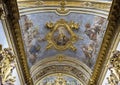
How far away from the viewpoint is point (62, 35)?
16281mm

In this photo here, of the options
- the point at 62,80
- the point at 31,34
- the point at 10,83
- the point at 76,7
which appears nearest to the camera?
the point at 10,83

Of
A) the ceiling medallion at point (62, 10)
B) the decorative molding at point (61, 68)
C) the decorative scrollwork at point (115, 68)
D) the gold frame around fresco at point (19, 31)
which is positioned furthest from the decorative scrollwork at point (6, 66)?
the decorative molding at point (61, 68)

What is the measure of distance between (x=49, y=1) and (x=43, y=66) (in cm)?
559

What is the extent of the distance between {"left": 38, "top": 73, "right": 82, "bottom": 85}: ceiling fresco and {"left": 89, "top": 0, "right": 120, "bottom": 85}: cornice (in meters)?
3.12

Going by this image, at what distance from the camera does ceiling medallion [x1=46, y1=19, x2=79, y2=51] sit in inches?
611

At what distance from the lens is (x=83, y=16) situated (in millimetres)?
14781

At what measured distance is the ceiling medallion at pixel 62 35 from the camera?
15523 mm

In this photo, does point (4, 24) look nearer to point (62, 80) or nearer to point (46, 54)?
point (46, 54)

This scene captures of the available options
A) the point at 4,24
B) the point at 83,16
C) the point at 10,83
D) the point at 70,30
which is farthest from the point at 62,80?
the point at 4,24

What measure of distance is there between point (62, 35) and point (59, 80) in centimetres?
428

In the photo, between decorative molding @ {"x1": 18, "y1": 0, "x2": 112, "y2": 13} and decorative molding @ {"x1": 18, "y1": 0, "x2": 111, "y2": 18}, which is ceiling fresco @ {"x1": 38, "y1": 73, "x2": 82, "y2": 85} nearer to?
decorative molding @ {"x1": 18, "y1": 0, "x2": 111, "y2": 18}

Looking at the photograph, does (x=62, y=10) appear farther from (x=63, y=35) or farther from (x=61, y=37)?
(x=61, y=37)

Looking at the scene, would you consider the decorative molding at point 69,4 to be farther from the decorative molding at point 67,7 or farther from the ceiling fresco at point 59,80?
the ceiling fresco at point 59,80

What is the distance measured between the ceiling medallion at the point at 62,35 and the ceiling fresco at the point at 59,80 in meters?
2.93
